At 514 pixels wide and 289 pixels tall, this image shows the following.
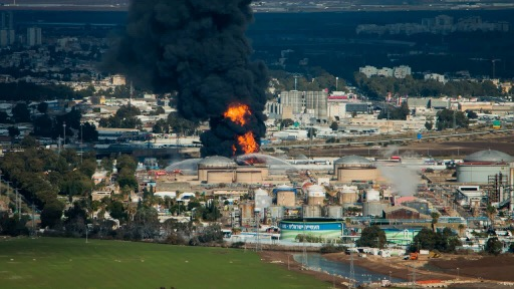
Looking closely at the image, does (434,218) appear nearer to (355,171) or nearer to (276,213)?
(276,213)

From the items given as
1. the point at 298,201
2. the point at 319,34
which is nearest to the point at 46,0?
the point at 319,34

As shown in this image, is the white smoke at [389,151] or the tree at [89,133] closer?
the white smoke at [389,151]

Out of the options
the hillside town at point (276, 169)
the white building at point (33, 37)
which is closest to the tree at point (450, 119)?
the hillside town at point (276, 169)

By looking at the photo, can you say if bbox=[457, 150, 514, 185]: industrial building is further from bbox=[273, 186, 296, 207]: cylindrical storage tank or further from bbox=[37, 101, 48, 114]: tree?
bbox=[37, 101, 48, 114]: tree

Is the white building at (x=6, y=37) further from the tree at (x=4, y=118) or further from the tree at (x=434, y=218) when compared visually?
the tree at (x=434, y=218)

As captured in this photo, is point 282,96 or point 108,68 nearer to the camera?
point 108,68

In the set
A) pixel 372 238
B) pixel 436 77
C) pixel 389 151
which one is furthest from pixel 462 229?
pixel 436 77

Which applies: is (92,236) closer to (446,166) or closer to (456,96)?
(446,166)
